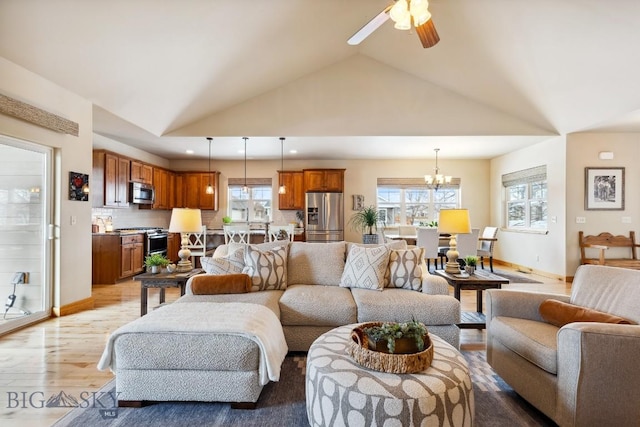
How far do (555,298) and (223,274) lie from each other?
259 centimetres

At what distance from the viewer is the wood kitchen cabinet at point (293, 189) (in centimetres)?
738

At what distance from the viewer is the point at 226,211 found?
773 centimetres

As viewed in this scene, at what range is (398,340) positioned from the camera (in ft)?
4.96

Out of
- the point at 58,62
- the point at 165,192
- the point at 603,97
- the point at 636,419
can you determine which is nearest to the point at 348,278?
the point at 636,419

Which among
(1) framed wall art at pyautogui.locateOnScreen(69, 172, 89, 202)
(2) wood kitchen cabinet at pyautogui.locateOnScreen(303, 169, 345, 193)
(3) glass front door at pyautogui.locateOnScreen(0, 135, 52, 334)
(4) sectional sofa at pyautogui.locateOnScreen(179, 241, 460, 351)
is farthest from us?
(2) wood kitchen cabinet at pyautogui.locateOnScreen(303, 169, 345, 193)

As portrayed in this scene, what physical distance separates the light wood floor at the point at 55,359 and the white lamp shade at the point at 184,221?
3.90ft

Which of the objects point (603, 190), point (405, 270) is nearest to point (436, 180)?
point (603, 190)

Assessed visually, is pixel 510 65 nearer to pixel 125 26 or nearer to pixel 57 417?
pixel 125 26

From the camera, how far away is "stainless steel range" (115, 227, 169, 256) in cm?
584

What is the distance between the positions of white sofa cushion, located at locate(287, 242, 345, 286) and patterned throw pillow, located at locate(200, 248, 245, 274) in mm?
484

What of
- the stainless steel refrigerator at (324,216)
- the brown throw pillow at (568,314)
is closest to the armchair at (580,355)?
the brown throw pillow at (568,314)

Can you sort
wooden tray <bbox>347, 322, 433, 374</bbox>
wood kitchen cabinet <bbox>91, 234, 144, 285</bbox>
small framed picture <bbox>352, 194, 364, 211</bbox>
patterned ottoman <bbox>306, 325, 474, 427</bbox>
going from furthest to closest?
1. small framed picture <bbox>352, 194, 364, 211</bbox>
2. wood kitchen cabinet <bbox>91, 234, 144, 285</bbox>
3. wooden tray <bbox>347, 322, 433, 374</bbox>
4. patterned ottoman <bbox>306, 325, 474, 427</bbox>

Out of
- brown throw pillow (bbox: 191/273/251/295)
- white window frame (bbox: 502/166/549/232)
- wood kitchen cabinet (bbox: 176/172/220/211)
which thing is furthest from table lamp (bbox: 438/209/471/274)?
wood kitchen cabinet (bbox: 176/172/220/211)

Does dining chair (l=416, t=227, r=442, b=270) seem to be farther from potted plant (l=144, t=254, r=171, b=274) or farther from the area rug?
potted plant (l=144, t=254, r=171, b=274)
